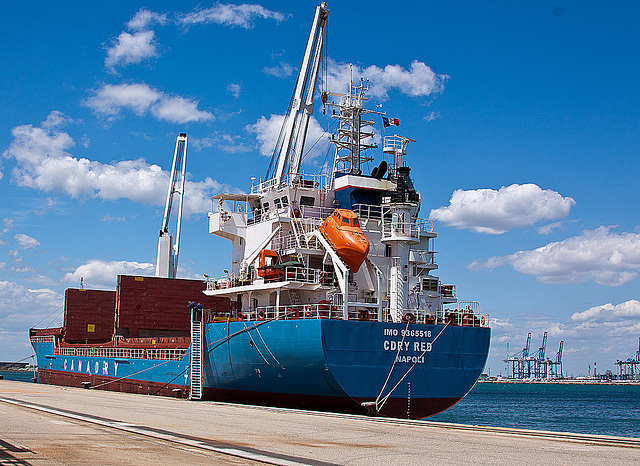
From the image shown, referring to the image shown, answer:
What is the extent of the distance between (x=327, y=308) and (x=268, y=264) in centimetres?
424

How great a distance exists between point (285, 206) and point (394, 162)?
4.76 meters

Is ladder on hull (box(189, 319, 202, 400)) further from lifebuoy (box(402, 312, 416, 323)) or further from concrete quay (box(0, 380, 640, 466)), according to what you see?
concrete quay (box(0, 380, 640, 466))

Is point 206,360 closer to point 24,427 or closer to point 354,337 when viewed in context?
point 354,337

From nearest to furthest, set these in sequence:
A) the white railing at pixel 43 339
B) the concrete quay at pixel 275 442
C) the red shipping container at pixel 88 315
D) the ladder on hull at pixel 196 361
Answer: the concrete quay at pixel 275 442 < the ladder on hull at pixel 196 361 < the red shipping container at pixel 88 315 < the white railing at pixel 43 339

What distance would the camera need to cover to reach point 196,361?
28125mm

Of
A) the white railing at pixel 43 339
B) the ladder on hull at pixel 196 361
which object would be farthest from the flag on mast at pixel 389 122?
the white railing at pixel 43 339

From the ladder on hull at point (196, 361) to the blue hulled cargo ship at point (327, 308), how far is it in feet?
0.15

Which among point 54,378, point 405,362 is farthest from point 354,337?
point 54,378

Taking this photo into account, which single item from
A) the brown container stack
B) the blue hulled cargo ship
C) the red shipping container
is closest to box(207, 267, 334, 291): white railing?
the blue hulled cargo ship

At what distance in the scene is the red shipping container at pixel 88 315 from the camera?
41625 mm

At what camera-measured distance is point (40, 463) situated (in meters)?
8.78

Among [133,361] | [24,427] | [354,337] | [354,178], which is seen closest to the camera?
[24,427]

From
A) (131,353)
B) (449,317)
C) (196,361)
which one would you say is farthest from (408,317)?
(131,353)

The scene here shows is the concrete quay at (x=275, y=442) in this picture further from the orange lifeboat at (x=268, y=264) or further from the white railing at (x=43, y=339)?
the white railing at (x=43, y=339)
